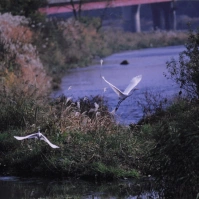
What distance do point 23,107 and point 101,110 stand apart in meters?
1.51

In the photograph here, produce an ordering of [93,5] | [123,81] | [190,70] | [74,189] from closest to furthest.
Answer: [74,189]
[190,70]
[123,81]
[93,5]

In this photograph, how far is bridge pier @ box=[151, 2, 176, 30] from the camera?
68.8 m

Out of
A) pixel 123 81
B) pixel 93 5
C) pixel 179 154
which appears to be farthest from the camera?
pixel 93 5

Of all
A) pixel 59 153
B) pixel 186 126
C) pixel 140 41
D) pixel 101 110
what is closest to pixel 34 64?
pixel 101 110

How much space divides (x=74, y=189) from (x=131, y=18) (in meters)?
60.3

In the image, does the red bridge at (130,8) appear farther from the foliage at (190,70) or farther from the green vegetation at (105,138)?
the foliage at (190,70)

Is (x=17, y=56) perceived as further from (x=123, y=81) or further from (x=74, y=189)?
(x=74, y=189)

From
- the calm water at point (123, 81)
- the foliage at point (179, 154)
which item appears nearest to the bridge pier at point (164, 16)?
the calm water at point (123, 81)

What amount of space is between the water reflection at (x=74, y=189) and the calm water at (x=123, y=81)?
6.46 metres

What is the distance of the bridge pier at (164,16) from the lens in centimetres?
6881

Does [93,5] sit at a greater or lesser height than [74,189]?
lesser

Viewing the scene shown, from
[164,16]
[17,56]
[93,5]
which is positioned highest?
[17,56]

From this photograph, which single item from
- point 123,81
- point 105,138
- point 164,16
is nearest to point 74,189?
point 105,138

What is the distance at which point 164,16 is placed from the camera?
233 ft
